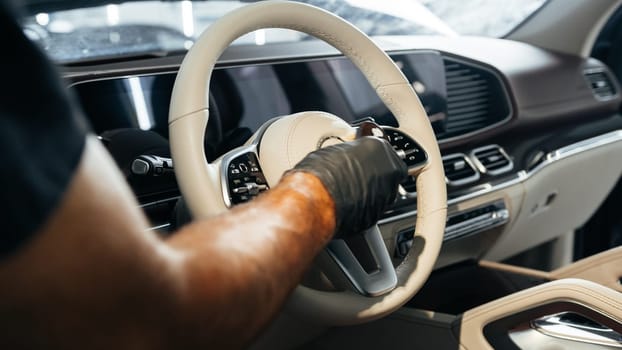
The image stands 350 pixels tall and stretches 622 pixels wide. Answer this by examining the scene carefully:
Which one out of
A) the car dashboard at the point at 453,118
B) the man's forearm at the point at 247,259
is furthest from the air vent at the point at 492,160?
the man's forearm at the point at 247,259

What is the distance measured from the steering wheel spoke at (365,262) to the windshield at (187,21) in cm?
63

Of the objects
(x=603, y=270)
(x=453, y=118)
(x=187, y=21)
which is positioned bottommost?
(x=603, y=270)

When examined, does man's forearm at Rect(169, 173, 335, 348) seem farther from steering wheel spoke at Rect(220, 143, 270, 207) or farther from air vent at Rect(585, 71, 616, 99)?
air vent at Rect(585, 71, 616, 99)

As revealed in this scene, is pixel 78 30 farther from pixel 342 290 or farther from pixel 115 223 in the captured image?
pixel 115 223

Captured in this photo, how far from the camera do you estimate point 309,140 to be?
1.00m

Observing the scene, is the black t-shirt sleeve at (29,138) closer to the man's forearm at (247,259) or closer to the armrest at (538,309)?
the man's forearm at (247,259)

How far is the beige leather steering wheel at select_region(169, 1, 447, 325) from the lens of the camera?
35.3 inches

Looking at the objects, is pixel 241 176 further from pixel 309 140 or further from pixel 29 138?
pixel 29 138

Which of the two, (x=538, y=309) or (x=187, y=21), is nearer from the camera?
(x=538, y=309)

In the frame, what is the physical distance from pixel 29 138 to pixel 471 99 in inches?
55.6

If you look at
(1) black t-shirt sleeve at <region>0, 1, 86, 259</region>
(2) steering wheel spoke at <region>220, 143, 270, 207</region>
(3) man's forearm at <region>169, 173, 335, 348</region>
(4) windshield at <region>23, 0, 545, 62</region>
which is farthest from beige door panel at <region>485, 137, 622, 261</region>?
(1) black t-shirt sleeve at <region>0, 1, 86, 259</region>

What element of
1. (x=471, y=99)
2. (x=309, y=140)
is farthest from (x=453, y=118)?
(x=309, y=140)

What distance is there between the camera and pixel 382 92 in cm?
109

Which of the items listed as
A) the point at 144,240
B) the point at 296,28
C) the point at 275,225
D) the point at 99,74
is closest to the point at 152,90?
the point at 99,74
